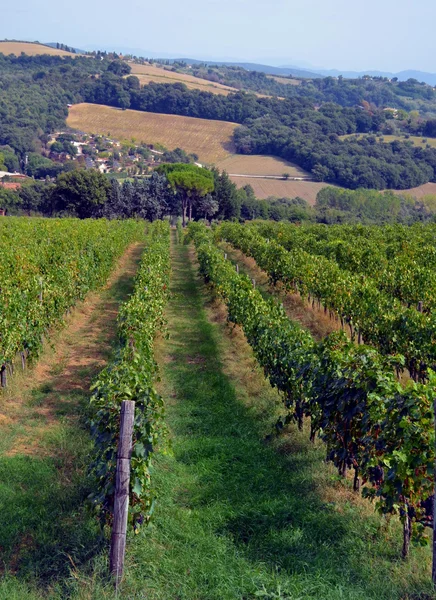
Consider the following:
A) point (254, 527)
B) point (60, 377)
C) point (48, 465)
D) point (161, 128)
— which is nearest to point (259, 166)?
point (161, 128)

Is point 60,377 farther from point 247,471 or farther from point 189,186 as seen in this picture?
point 189,186

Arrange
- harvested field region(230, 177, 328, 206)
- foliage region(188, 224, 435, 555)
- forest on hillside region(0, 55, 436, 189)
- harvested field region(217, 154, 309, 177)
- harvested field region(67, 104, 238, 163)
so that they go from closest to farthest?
foliage region(188, 224, 435, 555) → harvested field region(230, 177, 328, 206) → forest on hillside region(0, 55, 436, 189) → harvested field region(217, 154, 309, 177) → harvested field region(67, 104, 238, 163)

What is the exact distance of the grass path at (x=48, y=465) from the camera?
609 centimetres

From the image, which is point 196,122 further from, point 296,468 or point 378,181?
point 296,468

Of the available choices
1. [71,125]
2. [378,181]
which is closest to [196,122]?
[71,125]

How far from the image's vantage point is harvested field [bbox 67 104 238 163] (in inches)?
5002

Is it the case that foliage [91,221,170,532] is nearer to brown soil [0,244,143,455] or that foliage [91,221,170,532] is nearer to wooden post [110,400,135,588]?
wooden post [110,400,135,588]

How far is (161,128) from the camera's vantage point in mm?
138875

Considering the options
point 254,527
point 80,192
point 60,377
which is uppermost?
point 254,527

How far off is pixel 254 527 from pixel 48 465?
292cm

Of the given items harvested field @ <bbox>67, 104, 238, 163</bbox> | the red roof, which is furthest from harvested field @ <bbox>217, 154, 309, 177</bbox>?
the red roof

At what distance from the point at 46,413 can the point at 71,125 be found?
145m

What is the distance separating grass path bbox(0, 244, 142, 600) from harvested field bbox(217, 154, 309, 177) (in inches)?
3624

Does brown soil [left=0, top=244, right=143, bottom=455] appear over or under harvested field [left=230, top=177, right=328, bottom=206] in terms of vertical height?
over
